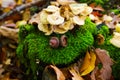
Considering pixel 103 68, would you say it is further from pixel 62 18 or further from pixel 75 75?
pixel 62 18

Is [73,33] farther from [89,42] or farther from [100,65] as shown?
[100,65]

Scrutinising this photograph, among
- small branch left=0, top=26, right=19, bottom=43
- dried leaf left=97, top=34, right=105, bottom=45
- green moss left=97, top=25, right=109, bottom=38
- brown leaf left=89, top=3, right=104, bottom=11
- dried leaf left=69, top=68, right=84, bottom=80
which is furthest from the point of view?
small branch left=0, top=26, right=19, bottom=43

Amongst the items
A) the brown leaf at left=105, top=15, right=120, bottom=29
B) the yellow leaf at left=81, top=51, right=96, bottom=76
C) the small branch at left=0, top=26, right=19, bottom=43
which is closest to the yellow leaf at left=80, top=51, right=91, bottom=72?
the yellow leaf at left=81, top=51, right=96, bottom=76

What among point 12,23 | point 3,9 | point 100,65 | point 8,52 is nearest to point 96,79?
point 100,65

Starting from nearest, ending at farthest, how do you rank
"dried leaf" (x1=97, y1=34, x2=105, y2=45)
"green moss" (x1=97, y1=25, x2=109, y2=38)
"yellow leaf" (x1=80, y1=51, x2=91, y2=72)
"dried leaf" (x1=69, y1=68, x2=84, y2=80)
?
1. "dried leaf" (x1=69, y1=68, x2=84, y2=80)
2. "yellow leaf" (x1=80, y1=51, x2=91, y2=72)
3. "dried leaf" (x1=97, y1=34, x2=105, y2=45)
4. "green moss" (x1=97, y1=25, x2=109, y2=38)

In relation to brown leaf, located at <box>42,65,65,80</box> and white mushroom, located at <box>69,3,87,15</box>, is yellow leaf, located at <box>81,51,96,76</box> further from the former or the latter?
white mushroom, located at <box>69,3,87,15</box>

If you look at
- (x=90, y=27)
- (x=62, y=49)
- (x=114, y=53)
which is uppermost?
(x=90, y=27)

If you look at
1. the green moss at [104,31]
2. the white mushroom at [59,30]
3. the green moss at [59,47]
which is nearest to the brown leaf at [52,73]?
the green moss at [59,47]

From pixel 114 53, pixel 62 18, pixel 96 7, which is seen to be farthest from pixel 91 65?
pixel 96 7
